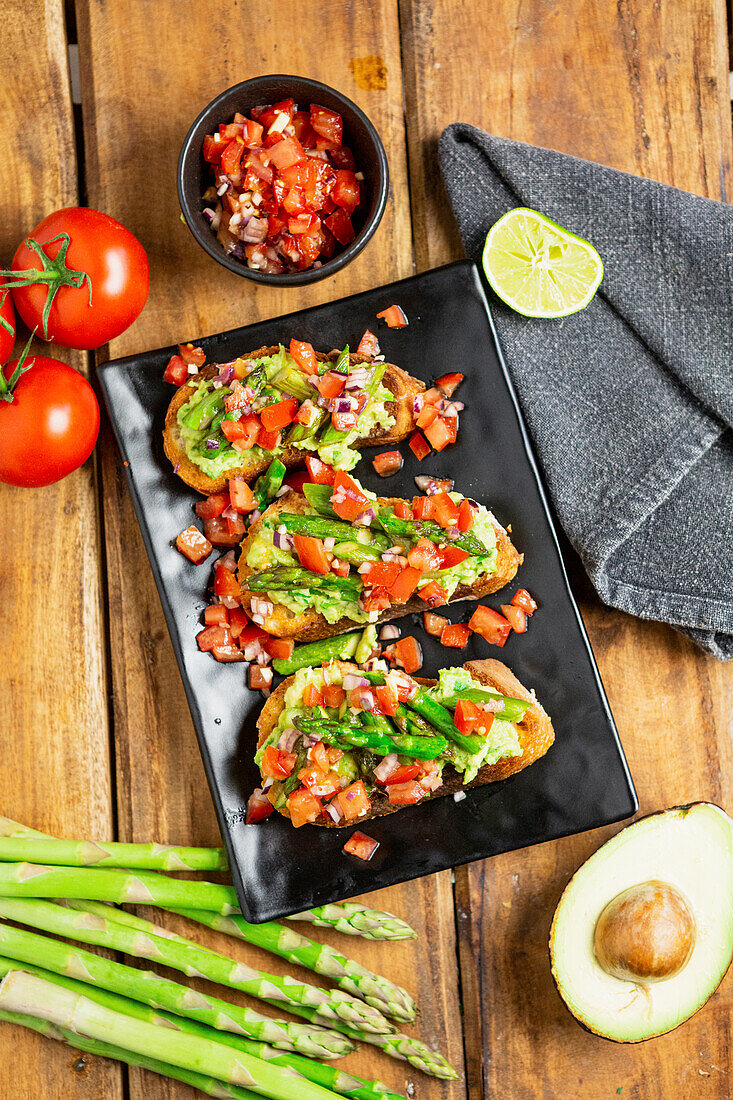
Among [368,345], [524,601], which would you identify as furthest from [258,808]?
[368,345]

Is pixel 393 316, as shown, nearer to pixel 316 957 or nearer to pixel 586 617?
pixel 586 617

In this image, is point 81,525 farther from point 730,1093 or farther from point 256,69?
point 730,1093

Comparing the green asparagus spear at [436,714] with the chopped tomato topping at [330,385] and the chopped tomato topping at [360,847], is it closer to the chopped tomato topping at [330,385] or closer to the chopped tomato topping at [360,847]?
the chopped tomato topping at [360,847]

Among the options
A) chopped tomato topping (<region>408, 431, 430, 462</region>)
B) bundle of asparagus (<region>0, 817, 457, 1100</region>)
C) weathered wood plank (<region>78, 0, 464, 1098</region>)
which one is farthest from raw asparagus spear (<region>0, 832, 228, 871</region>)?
chopped tomato topping (<region>408, 431, 430, 462</region>)

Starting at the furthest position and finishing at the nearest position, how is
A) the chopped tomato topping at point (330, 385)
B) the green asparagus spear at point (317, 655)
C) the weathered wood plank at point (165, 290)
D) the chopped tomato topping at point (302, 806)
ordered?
the weathered wood plank at point (165, 290), the green asparagus spear at point (317, 655), the chopped tomato topping at point (330, 385), the chopped tomato topping at point (302, 806)

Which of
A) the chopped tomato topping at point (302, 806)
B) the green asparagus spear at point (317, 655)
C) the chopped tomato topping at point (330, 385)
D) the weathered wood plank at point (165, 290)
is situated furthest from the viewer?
the weathered wood plank at point (165, 290)

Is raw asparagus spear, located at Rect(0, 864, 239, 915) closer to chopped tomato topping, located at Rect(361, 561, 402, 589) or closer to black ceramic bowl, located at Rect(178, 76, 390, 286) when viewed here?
chopped tomato topping, located at Rect(361, 561, 402, 589)

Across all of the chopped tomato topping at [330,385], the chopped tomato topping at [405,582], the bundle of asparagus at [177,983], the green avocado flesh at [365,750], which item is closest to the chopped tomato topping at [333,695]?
the green avocado flesh at [365,750]

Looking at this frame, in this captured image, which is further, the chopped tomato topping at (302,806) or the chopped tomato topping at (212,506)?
the chopped tomato topping at (212,506)
